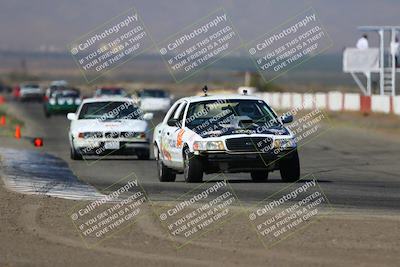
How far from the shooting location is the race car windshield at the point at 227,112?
60.4ft

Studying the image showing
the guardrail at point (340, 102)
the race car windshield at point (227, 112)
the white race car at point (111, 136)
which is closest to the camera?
the race car windshield at point (227, 112)

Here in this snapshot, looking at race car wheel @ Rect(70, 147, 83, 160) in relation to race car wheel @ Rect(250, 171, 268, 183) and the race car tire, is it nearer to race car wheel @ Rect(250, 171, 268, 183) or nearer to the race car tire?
the race car tire

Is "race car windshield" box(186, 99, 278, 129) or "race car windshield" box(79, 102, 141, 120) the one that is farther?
"race car windshield" box(79, 102, 141, 120)

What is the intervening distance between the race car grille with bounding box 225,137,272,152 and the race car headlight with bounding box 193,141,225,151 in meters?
0.11

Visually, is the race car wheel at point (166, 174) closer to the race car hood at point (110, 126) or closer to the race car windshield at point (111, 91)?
Answer: the race car hood at point (110, 126)

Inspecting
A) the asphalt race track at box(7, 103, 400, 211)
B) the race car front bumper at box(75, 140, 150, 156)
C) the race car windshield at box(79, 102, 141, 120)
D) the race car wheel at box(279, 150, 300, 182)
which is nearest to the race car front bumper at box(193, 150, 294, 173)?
the race car wheel at box(279, 150, 300, 182)

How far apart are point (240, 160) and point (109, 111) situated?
9.28 metres

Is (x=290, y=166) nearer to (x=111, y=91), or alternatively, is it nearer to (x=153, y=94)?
(x=111, y=91)

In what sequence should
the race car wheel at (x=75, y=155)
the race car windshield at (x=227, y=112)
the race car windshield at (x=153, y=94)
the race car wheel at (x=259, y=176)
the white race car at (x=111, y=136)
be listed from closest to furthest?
the race car windshield at (x=227, y=112), the race car wheel at (x=259, y=176), the white race car at (x=111, y=136), the race car wheel at (x=75, y=155), the race car windshield at (x=153, y=94)

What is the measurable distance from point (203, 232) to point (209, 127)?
20.6 ft

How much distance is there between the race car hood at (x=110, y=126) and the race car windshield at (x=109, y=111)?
11.5 inches

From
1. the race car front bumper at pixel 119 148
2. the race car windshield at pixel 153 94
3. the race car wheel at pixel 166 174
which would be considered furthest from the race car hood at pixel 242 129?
the race car windshield at pixel 153 94

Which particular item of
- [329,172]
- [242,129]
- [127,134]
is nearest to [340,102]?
[127,134]

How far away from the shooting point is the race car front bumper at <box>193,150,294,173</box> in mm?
17750
